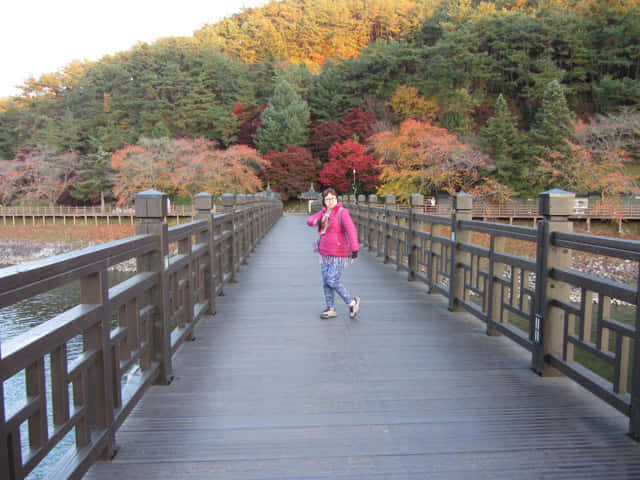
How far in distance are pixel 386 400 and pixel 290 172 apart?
4621cm

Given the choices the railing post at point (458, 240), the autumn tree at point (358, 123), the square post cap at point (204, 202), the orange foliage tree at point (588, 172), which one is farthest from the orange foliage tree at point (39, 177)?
the railing post at point (458, 240)

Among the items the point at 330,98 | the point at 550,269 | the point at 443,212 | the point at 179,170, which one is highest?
the point at 330,98

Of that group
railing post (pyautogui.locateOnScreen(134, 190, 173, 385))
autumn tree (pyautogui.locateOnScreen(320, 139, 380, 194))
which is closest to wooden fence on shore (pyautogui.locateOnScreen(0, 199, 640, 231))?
autumn tree (pyautogui.locateOnScreen(320, 139, 380, 194))

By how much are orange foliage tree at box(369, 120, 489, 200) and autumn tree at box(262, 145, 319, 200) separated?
11.2 metres

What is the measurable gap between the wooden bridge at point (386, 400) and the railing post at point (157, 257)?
0.71 ft

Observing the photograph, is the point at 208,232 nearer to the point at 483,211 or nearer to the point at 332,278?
the point at 332,278

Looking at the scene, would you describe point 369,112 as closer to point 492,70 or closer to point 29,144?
point 492,70

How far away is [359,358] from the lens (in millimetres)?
3838

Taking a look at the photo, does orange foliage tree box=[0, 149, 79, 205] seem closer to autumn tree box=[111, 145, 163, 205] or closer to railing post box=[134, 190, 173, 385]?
autumn tree box=[111, 145, 163, 205]

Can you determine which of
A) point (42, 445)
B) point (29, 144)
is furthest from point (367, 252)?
point (29, 144)

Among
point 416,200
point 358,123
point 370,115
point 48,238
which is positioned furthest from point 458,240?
point 370,115

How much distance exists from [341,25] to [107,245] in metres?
92.8

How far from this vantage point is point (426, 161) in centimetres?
3600

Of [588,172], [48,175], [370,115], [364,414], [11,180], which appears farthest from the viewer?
[370,115]
